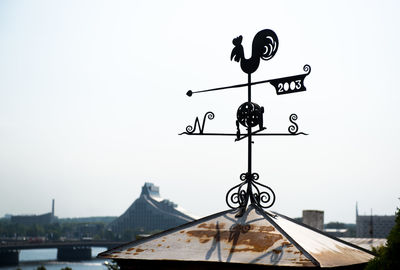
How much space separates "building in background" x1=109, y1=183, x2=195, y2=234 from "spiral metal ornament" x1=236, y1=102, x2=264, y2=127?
577 feet

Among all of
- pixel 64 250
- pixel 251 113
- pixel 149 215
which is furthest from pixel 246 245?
pixel 149 215

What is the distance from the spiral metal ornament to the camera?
4.47 m

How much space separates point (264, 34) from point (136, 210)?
630 feet

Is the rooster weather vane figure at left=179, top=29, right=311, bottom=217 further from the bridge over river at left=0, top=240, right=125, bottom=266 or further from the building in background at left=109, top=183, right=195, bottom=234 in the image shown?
the building in background at left=109, top=183, right=195, bottom=234

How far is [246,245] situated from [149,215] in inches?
7445

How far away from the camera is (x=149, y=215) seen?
189 meters

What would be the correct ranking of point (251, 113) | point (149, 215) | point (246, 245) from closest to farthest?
point (246, 245) → point (251, 113) → point (149, 215)

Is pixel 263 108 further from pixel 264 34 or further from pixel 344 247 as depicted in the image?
pixel 344 247

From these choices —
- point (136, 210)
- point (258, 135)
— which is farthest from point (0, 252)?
point (258, 135)

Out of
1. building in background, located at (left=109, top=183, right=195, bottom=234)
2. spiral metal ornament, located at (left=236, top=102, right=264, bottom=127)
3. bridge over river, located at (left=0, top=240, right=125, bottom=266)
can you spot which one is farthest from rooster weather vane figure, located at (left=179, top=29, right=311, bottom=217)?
building in background, located at (left=109, top=183, right=195, bottom=234)

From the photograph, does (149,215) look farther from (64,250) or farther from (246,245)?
(246,245)

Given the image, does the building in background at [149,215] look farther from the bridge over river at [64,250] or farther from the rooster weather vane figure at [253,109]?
the rooster weather vane figure at [253,109]

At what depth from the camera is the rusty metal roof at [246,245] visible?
3100mm

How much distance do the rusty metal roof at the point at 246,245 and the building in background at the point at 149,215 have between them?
17644cm
